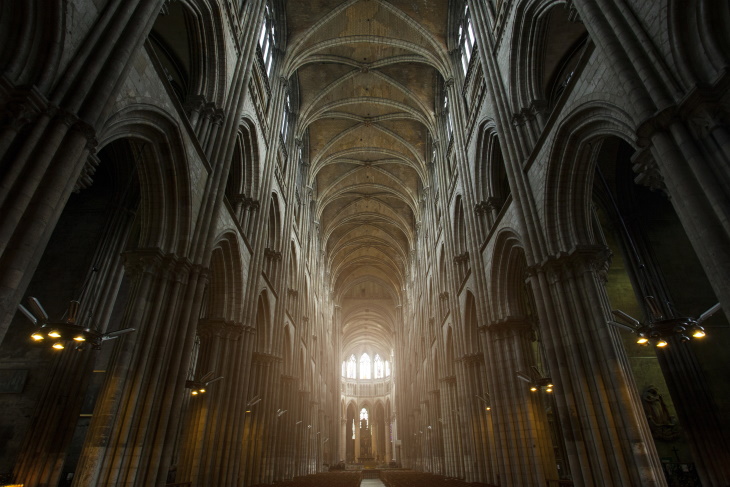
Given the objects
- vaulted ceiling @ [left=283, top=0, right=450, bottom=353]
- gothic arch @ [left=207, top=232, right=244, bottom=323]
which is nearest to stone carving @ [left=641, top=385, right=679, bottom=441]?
gothic arch @ [left=207, top=232, right=244, bottom=323]

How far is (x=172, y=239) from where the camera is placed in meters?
10.1

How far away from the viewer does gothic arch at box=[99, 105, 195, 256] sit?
9453 millimetres

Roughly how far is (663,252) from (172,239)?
1528 cm

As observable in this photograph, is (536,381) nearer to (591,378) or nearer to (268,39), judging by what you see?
(591,378)

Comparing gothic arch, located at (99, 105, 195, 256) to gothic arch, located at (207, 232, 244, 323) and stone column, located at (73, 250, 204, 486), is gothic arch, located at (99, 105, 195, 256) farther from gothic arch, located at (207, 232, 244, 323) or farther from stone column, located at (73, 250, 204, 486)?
gothic arch, located at (207, 232, 244, 323)

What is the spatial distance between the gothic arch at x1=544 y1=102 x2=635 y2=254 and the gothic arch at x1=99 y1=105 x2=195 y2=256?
8.89m

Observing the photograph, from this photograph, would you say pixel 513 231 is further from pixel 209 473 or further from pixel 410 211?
pixel 410 211

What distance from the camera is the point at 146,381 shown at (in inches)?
A: 346

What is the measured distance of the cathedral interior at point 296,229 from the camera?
19.4 feet


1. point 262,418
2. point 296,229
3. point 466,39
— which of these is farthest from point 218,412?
point 466,39

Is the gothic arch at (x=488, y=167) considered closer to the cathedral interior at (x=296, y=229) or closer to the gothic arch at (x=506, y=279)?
the cathedral interior at (x=296, y=229)

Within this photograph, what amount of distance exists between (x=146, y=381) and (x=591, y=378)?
9.25 meters

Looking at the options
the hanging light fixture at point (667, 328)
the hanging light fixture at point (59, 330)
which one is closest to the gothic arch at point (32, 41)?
the hanging light fixture at point (59, 330)

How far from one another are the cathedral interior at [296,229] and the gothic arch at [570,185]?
0.05 metres
